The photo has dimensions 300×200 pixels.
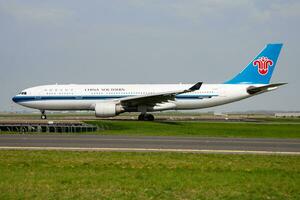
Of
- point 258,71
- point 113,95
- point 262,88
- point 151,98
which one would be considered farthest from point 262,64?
point 113,95

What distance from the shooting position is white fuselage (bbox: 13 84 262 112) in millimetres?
40781

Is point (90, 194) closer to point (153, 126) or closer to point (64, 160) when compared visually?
point (64, 160)

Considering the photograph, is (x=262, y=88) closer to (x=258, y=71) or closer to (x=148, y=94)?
(x=258, y=71)

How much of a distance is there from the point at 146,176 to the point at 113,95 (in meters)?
31.2

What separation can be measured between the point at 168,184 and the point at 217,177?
5.28 feet

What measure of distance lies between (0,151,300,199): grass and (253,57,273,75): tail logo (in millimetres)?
30890

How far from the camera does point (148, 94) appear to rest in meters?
40.8

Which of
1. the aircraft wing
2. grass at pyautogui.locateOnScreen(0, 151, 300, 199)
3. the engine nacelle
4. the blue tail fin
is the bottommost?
grass at pyautogui.locateOnScreen(0, 151, 300, 199)

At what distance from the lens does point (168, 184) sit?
356 inches

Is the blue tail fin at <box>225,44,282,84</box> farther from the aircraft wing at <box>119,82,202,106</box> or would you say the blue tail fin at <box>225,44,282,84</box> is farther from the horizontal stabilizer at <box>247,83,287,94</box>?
the aircraft wing at <box>119,82,202,106</box>

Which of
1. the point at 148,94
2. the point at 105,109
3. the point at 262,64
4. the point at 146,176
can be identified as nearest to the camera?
the point at 146,176

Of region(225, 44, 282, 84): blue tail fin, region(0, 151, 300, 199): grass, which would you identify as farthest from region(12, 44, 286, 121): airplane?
region(0, 151, 300, 199): grass

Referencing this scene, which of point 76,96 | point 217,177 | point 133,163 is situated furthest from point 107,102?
point 217,177

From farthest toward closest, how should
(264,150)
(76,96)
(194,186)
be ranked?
(76,96)
(264,150)
(194,186)
